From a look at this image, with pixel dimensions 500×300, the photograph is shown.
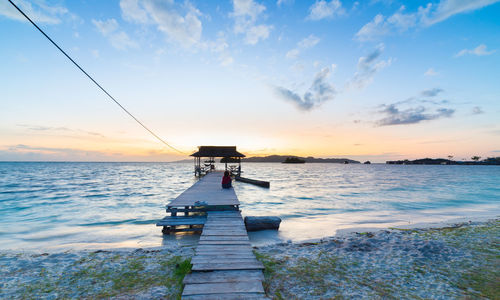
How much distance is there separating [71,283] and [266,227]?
7263mm

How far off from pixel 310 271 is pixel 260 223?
477 cm

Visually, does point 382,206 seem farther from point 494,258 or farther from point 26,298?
point 26,298

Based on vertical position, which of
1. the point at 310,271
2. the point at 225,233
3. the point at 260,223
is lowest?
the point at 260,223

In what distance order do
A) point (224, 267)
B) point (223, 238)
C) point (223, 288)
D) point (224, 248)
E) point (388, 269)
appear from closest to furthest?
point (223, 288), point (224, 267), point (388, 269), point (224, 248), point (223, 238)

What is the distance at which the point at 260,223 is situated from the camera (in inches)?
407

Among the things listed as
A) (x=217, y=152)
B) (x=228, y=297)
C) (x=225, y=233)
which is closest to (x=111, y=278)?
(x=225, y=233)

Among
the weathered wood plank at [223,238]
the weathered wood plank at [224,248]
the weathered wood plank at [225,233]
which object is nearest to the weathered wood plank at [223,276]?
the weathered wood plank at [224,248]

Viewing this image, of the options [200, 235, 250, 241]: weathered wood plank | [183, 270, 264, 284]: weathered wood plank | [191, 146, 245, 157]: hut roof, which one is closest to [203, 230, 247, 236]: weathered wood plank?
[200, 235, 250, 241]: weathered wood plank

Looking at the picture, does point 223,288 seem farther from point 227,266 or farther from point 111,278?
point 111,278

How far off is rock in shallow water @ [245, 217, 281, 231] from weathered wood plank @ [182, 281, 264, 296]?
5788 mm

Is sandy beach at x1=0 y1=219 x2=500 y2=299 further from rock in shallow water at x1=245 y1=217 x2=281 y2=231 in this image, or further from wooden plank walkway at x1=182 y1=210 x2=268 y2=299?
rock in shallow water at x1=245 y1=217 x2=281 y2=231

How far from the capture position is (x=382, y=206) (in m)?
18.0

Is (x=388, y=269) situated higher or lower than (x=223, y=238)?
lower

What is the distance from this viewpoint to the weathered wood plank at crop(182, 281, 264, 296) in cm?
407
